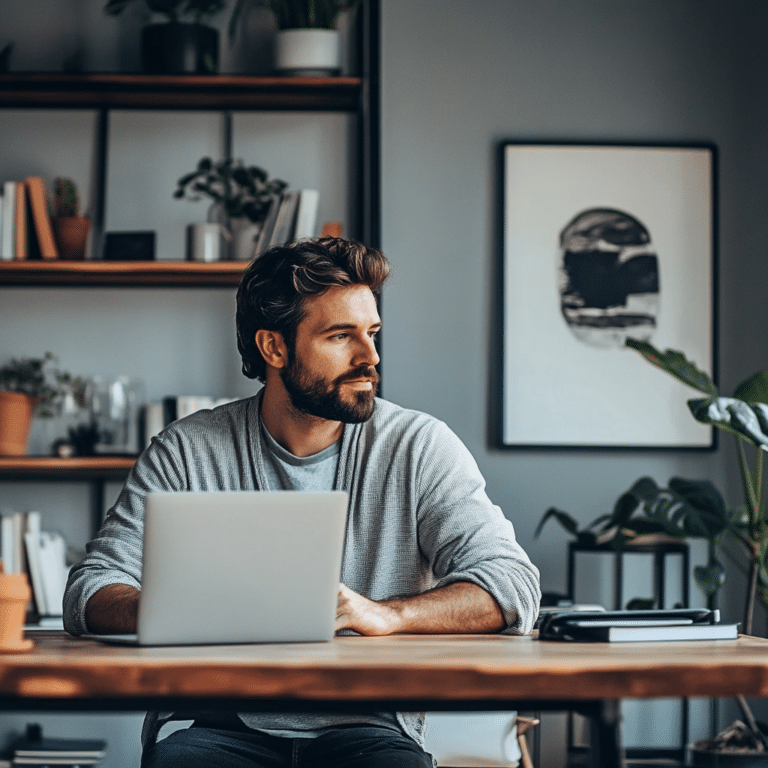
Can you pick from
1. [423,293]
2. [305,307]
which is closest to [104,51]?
[423,293]

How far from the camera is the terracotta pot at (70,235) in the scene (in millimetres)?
3010

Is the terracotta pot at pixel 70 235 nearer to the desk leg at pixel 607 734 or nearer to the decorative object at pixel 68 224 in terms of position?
the decorative object at pixel 68 224

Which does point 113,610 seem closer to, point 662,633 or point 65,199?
point 662,633

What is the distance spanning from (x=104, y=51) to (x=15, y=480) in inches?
54.6

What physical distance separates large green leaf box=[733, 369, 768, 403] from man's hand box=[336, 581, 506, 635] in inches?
54.7

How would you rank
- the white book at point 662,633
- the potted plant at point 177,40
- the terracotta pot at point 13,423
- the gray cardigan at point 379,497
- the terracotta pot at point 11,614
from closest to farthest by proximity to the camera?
the terracotta pot at point 11,614, the white book at point 662,633, the gray cardigan at point 379,497, the terracotta pot at point 13,423, the potted plant at point 177,40

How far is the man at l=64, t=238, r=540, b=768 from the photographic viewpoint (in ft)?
4.67

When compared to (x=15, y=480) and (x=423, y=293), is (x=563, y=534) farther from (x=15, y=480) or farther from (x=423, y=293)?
(x=15, y=480)

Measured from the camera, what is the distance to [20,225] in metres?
2.97

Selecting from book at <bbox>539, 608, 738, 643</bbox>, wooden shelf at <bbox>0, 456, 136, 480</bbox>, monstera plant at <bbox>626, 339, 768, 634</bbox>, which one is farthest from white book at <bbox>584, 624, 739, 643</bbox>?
wooden shelf at <bbox>0, 456, 136, 480</bbox>

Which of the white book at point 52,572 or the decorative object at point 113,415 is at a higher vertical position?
the decorative object at point 113,415

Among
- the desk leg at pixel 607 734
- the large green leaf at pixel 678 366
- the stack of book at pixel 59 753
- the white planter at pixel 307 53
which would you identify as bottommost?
the stack of book at pixel 59 753

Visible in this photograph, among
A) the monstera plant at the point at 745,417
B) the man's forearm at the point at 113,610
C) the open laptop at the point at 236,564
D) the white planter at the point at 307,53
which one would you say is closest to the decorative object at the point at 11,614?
the open laptop at the point at 236,564

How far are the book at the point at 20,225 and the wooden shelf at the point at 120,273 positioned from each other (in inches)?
2.1
